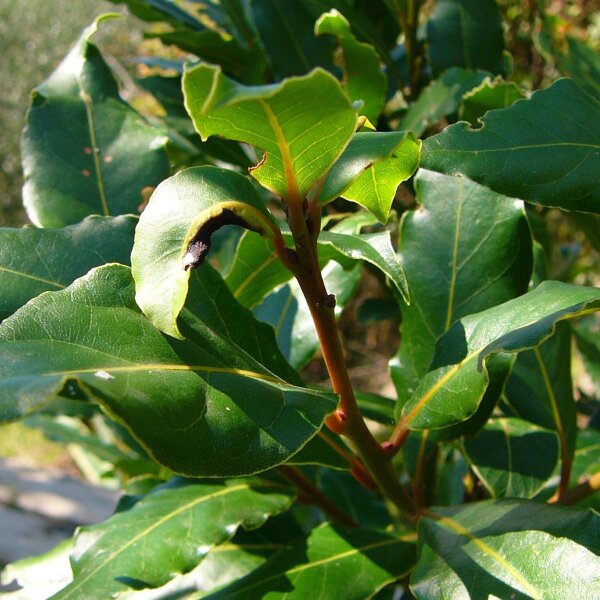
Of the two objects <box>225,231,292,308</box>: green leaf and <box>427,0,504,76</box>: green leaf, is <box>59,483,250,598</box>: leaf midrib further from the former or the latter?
<box>427,0,504,76</box>: green leaf

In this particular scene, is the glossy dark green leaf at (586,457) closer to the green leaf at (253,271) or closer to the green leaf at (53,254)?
the green leaf at (253,271)

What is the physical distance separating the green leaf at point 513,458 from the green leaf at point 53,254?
48cm

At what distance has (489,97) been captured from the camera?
2.67 feet

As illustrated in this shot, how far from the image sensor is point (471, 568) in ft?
2.17

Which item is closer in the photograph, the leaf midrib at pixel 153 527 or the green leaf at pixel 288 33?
the leaf midrib at pixel 153 527

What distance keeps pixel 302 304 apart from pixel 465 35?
0.52 meters

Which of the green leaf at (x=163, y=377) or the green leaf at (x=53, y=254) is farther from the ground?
the green leaf at (x=53, y=254)

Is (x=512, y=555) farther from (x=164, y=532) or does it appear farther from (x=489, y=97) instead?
(x=489, y=97)

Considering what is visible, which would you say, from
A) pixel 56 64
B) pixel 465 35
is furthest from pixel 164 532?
pixel 56 64

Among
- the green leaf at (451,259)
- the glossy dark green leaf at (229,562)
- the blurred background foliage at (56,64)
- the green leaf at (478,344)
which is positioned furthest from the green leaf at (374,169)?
the blurred background foliage at (56,64)

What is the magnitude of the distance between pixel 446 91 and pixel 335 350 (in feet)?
1.86

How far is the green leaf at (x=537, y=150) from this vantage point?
1.97 feet

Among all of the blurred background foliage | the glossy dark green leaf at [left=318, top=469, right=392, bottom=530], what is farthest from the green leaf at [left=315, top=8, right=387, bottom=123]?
the blurred background foliage

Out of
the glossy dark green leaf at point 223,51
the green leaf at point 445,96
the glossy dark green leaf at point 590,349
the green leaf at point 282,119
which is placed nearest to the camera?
the green leaf at point 282,119
